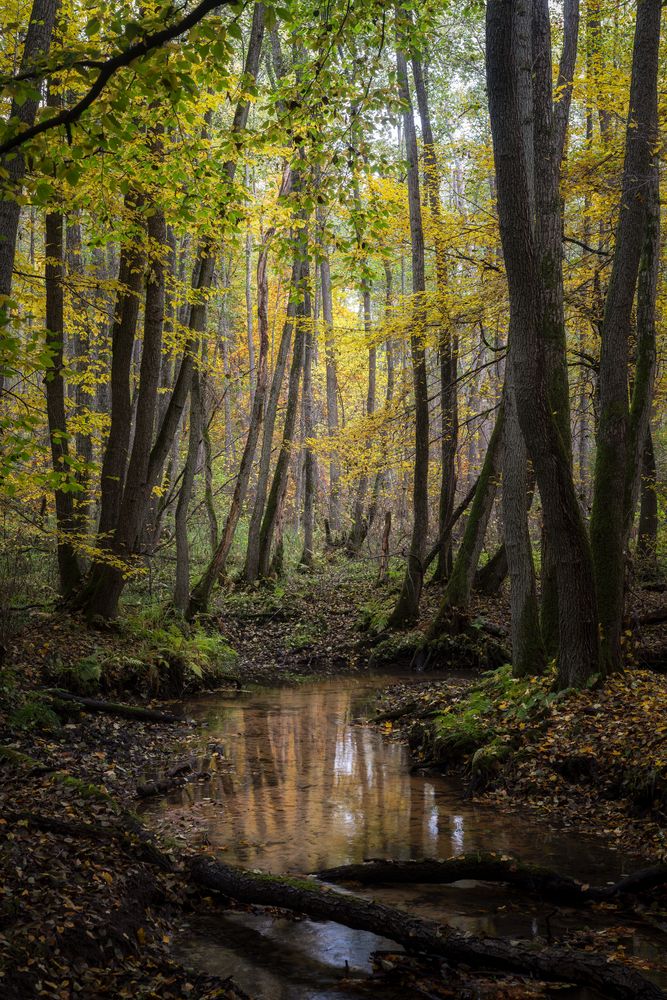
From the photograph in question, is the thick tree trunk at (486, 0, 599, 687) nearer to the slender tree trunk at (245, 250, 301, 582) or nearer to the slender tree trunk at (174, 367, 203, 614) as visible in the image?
the slender tree trunk at (174, 367, 203, 614)

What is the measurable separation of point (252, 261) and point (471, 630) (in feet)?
67.9

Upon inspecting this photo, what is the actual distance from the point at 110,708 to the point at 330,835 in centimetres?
425

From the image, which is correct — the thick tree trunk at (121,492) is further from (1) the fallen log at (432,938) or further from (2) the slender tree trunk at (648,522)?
(2) the slender tree trunk at (648,522)

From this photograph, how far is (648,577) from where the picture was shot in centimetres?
1642

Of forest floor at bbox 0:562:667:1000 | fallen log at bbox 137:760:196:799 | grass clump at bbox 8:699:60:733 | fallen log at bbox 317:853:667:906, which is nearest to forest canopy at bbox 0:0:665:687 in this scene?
forest floor at bbox 0:562:667:1000

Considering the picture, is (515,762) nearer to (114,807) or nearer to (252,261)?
(114,807)

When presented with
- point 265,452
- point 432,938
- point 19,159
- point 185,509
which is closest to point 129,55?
point 19,159

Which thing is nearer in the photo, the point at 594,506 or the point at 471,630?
the point at 594,506

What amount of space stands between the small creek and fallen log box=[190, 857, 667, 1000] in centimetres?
16

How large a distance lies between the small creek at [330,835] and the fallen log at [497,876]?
0.10 m

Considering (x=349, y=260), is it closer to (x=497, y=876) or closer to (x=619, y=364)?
(x=619, y=364)


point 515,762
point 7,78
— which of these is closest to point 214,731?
point 515,762

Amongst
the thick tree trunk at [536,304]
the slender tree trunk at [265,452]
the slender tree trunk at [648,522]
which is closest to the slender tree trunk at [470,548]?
the slender tree trunk at [648,522]

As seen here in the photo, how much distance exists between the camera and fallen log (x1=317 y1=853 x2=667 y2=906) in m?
5.10
